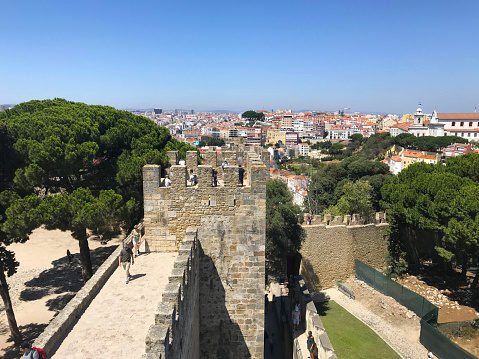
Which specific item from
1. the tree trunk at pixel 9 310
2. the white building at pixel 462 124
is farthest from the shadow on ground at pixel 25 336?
the white building at pixel 462 124

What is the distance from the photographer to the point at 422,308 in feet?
52.0

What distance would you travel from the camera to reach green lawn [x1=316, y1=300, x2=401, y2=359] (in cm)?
1368

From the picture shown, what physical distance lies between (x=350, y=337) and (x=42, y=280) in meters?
15.1

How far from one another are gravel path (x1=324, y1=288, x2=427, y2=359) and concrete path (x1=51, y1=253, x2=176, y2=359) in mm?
11844

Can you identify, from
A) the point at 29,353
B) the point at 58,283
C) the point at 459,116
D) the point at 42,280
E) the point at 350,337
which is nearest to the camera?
the point at 29,353

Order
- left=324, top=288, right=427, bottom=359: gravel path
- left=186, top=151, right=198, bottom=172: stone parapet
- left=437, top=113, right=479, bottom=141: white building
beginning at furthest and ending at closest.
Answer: left=437, top=113, right=479, bottom=141: white building → left=324, top=288, right=427, bottom=359: gravel path → left=186, top=151, right=198, bottom=172: stone parapet

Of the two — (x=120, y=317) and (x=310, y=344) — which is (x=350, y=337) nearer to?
(x=310, y=344)

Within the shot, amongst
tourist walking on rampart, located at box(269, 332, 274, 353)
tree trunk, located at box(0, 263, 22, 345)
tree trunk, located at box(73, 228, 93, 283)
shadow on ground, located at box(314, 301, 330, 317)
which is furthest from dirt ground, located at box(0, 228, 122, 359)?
shadow on ground, located at box(314, 301, 330, 317)

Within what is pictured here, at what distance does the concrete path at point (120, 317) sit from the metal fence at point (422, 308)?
11142mm

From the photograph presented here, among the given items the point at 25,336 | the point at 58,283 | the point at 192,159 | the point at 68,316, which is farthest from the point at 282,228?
the point at 68,316

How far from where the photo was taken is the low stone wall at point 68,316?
4.98m

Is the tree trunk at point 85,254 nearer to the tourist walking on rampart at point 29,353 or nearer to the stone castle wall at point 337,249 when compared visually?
the tourist walking on rampart at point 29,353

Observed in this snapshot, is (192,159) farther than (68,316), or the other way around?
(192,159)

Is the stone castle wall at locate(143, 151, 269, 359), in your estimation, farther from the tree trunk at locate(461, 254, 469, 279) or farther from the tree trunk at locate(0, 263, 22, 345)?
the tree trunk at locate(461, 254, 469, 279)
